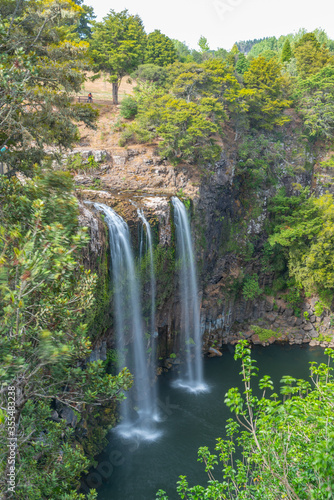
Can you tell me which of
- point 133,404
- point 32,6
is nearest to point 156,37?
point 32,6

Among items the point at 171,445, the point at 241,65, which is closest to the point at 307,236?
the point at 171,445

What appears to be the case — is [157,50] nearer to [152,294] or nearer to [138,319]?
[152,294]

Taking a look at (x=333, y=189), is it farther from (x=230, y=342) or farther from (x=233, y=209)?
(x=230, y=342)

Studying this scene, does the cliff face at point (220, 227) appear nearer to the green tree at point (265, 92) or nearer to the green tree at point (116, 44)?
the green tree at point (265, 92)

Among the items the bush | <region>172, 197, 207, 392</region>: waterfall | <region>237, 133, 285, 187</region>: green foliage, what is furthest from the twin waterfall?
the bush

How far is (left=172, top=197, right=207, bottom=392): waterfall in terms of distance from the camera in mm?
20587

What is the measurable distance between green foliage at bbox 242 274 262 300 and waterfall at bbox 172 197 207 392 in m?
4.86

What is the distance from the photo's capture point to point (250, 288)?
26266 mm

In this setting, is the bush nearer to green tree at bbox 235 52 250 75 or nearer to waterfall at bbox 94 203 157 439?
waterfall at bbox 94 203 157 439

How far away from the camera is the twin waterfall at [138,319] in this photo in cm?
1655

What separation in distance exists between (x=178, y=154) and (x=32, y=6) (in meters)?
15.4

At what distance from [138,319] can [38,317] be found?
1278 centimetres

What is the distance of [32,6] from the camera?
1015cm

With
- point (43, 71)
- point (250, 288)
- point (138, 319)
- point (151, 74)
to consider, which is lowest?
point (138, 319)
